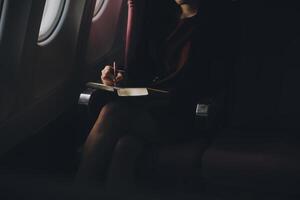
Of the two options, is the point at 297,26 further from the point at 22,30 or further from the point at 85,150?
the point at 22,30

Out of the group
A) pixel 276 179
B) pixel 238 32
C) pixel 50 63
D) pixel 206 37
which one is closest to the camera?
pixel 276 179

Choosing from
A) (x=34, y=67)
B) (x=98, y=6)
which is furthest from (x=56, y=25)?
(x=98, y=6)

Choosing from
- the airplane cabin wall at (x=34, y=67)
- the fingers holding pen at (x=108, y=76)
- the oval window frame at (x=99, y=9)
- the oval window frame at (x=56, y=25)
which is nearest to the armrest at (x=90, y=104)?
the fingers holding pen at (x=108, y=76)

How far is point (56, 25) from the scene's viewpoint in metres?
3.06

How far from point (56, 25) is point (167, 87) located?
0.98 meters

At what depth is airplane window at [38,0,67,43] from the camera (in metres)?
3.03

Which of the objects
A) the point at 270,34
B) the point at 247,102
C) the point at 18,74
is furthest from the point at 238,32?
the point at 18,74

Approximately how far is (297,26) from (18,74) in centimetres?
164

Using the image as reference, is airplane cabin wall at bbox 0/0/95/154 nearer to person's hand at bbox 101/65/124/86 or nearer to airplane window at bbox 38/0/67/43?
airplane window at bbox 38/0/67/43

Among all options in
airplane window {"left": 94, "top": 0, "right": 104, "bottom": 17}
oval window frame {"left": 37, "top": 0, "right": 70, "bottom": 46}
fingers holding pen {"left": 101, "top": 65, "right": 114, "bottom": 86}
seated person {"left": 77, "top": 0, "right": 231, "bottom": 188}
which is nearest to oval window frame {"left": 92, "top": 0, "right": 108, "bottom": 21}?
airplane window {"left": 94, "top": 0, "right": 104, "bottom": 17}

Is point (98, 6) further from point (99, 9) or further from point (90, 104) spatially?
point (90, 104)

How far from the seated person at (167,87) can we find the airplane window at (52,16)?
0.65 metres

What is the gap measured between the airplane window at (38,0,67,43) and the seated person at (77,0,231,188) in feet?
2.12

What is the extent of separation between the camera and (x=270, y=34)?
270 cm
